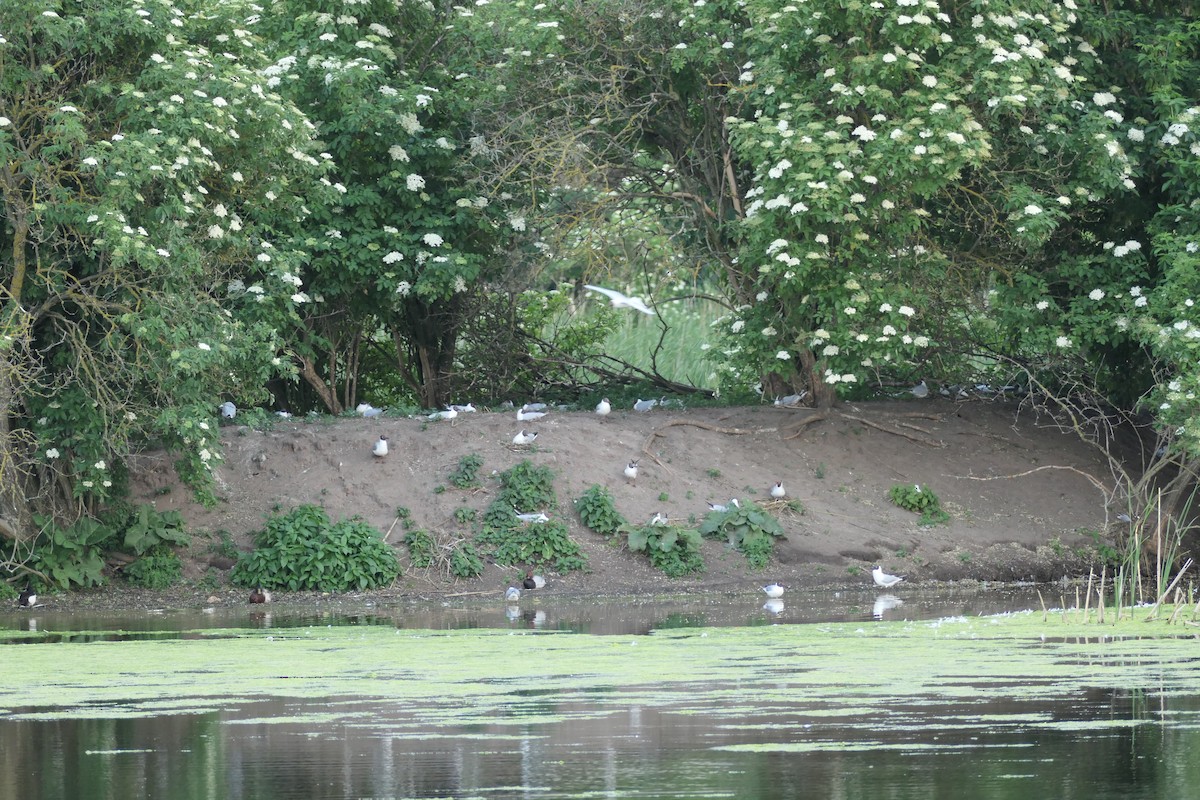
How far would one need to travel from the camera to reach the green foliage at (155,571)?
1762 centimetres

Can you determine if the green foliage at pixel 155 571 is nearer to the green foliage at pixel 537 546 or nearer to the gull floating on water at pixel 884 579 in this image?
the green foliage at pixel 537 546

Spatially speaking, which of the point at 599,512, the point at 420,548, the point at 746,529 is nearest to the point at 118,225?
the point at 420,548

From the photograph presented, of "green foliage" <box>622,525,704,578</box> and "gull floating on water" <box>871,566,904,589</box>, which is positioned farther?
"green foliage" <box>622,525,704,578</box>

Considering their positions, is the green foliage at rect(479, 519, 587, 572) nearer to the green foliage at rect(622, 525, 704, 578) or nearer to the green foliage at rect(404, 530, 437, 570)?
the green foliage at rect(404, 530, 437, 570)

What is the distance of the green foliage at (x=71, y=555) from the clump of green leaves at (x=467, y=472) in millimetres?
3672

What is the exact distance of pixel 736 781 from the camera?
744 cm

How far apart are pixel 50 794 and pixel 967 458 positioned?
15.2m

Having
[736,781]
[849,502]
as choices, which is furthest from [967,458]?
[736,781]

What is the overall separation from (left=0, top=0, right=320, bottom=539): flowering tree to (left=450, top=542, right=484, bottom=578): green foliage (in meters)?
2.67

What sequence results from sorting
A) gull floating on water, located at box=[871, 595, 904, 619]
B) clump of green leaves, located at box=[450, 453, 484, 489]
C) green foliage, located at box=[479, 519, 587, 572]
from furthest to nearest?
clump of green leaves, located at box=[450, 453, 484, 489] → green foliage, located at box=[479, 519, 587, 572] → gull floating on water, located at box=[871, 595, 904, 619]

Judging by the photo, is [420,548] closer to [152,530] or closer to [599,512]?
[599,512]

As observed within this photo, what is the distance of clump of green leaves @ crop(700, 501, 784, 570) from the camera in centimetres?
1870

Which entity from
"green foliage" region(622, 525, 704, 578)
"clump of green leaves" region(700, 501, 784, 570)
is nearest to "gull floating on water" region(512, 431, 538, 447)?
"green foliage" region(622, 525, 704, 578)

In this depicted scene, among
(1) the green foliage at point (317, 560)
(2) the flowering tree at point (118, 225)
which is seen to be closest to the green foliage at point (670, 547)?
(1) the green foliage at point (317, 560)
